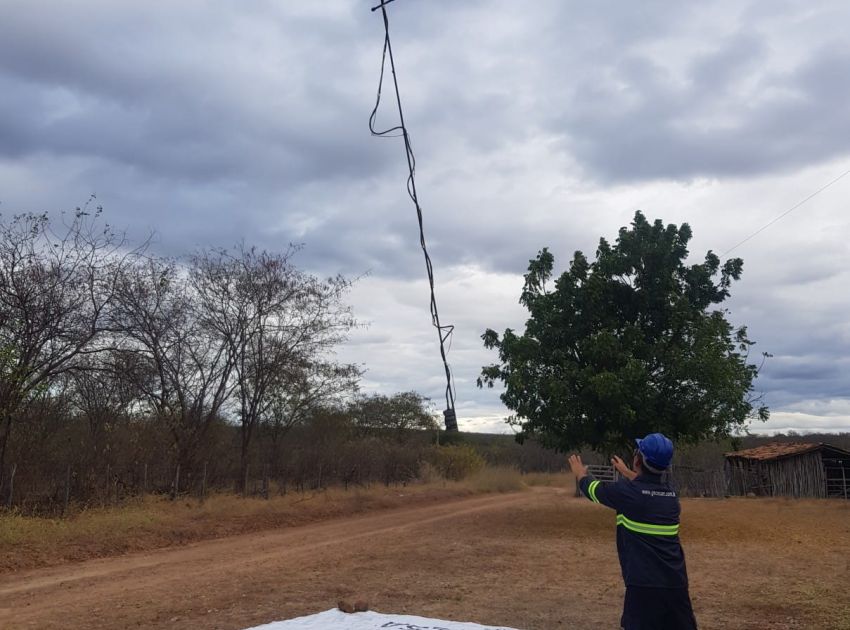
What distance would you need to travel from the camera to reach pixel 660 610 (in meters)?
4.08

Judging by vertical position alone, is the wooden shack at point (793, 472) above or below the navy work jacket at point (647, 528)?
below

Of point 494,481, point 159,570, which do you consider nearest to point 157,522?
point 159,570

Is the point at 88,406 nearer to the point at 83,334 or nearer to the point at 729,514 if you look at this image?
the point at 83,334

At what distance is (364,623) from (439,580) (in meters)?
3.45

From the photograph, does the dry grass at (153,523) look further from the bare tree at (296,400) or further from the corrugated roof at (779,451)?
the corrugated roof at (779,451)

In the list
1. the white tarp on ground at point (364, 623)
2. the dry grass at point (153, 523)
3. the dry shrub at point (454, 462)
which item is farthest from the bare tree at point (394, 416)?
the white tarp on ground at point (364, 623)

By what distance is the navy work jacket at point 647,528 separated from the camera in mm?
4113

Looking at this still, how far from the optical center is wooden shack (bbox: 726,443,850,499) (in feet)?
107

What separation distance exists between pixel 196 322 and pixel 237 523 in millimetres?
6738

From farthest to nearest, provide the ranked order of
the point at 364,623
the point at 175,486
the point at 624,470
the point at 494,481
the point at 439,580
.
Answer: the point at 494,481 → the point at 175,486 → the point at 439,580 → the point at 364,623 → the point at 624,470

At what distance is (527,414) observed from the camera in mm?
16906

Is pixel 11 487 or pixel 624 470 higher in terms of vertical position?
pixel 624 470

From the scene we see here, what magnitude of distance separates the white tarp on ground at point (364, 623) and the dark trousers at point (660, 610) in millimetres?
2583

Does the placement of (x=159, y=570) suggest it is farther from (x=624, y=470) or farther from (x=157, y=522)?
(x=624, y=470)
